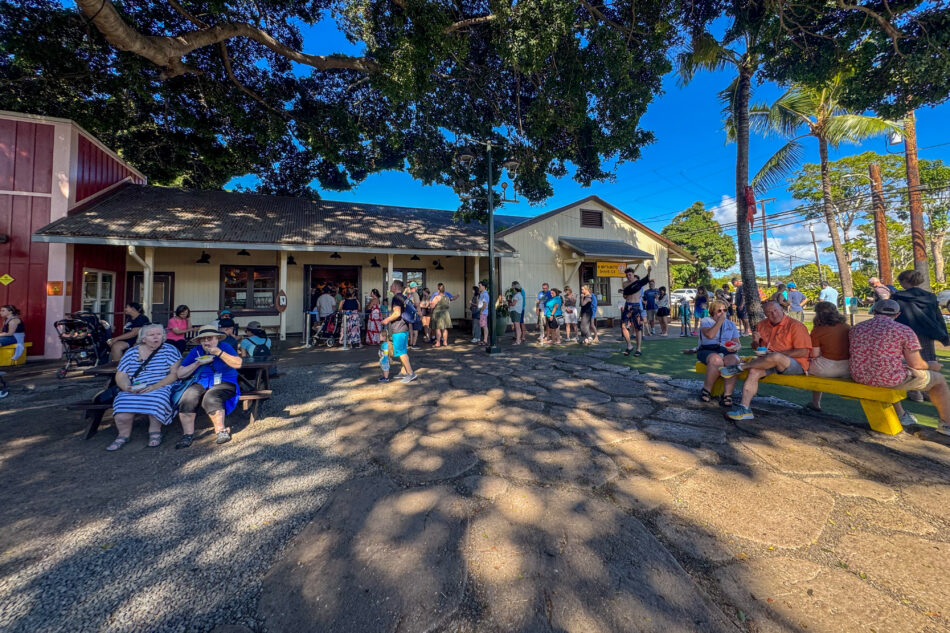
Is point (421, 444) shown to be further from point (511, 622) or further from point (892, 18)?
point (892, 18)

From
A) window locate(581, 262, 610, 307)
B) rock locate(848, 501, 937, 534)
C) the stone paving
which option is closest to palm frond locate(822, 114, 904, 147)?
window locate(581, 262, 610, 307)

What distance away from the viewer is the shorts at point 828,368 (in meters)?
3.52

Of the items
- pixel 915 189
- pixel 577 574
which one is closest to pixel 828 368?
pixel 577 574

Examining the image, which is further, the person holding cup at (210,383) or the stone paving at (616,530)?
the person holding cup at (210,383)

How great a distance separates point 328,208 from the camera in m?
13.2

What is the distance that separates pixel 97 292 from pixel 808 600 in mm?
14494

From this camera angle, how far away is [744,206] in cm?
912

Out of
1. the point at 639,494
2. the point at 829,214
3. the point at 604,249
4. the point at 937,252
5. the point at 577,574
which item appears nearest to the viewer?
the point at 577,574

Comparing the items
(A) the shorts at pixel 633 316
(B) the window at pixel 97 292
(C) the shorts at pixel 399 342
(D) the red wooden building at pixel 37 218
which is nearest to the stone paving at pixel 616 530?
(C) the shorts at pixel 399 342

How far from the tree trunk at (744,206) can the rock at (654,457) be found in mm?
8233

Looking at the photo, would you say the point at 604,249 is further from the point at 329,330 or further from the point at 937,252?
the point at 937,252

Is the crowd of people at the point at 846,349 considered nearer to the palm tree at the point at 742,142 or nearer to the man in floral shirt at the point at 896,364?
the man in floral shirt at the point at 896,364

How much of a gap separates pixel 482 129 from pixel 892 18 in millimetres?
8077

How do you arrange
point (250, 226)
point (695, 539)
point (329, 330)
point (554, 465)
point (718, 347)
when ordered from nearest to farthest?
point (695, 539)
point (554, 465)
point (718, 347)
point (250, 226)
point (329, 330)
